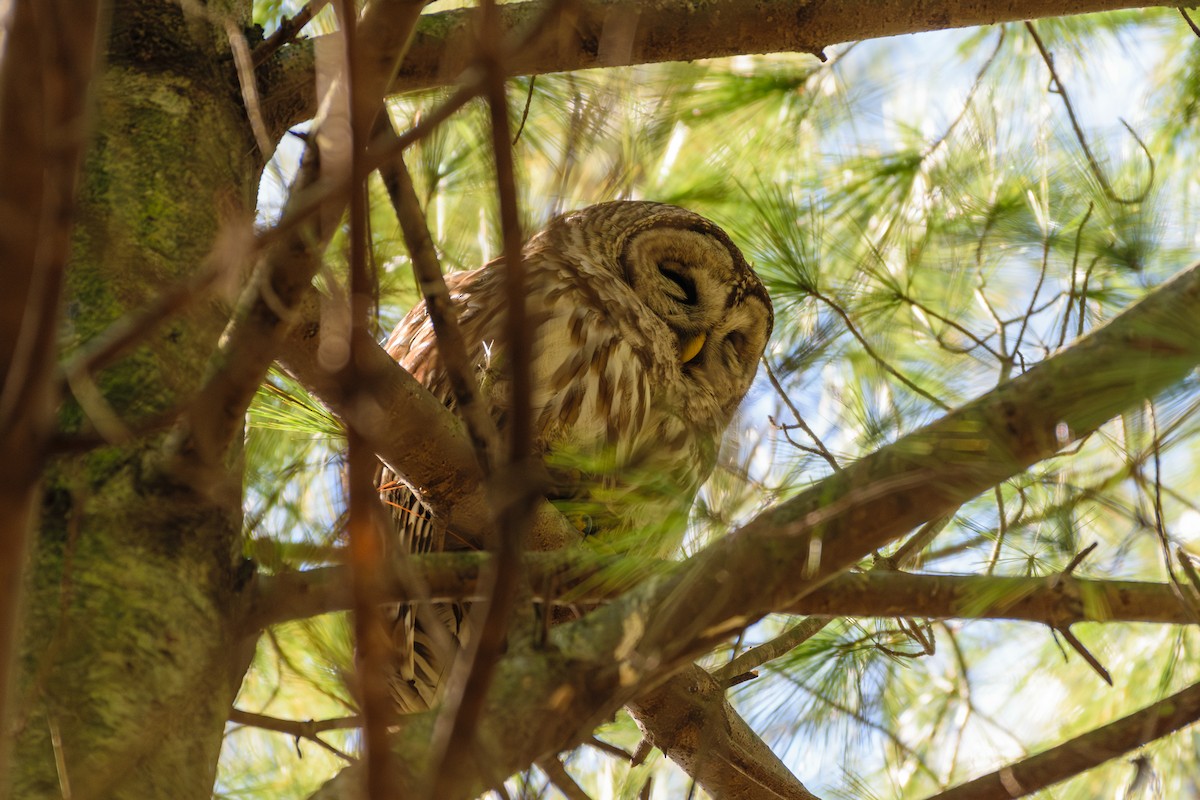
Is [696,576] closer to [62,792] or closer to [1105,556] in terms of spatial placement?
[62,792]

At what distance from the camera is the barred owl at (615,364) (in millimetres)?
2770

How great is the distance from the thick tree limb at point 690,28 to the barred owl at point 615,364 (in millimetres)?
493

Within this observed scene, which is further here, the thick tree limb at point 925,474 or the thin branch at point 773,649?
the thin branch at point 773,649

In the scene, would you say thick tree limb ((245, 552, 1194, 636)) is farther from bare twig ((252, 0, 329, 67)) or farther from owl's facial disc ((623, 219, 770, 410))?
owl's facial disc ((623, 219, 770, 410))

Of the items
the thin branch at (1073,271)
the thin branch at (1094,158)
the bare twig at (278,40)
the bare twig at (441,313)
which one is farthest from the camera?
the thin branch at (1094,158)

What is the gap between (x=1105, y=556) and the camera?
2436 mm

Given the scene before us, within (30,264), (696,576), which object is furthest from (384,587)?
(30,264)

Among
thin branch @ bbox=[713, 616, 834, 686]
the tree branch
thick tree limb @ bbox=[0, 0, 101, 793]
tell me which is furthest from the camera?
thin branch @ bbox=[713, 616, 834, 686]

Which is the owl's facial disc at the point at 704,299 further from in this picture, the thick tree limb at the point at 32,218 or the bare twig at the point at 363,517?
the bare twig at the point at 363,517

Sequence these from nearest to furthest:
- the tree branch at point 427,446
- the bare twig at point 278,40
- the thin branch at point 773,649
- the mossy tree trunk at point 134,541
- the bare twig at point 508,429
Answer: the bare twig at point 508,429
the mossy tree trunk at point 134,541
the tree branch at point 427,446
the bare twig at point 278,40
the thin branch at point 773,649

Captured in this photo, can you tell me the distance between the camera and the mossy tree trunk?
162cm

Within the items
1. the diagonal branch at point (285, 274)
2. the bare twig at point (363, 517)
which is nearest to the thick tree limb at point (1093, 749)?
the bare twig at point (363, 517)

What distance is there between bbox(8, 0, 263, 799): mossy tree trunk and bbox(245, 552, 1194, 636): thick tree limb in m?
0.10

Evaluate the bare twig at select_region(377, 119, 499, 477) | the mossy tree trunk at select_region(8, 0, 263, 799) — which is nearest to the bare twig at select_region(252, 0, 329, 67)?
the mossy tree trunk at select_region(8, 0, 263, 799)
